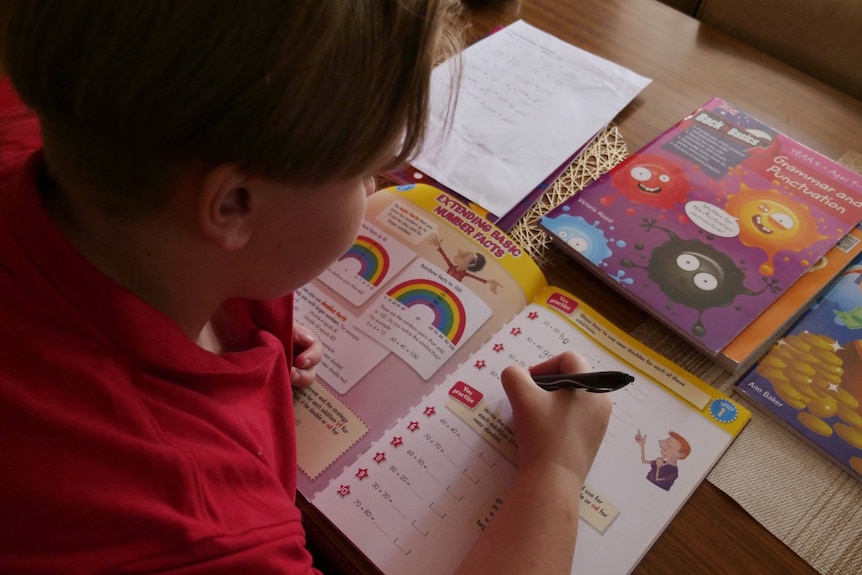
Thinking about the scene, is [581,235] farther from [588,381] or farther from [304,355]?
[304,355]

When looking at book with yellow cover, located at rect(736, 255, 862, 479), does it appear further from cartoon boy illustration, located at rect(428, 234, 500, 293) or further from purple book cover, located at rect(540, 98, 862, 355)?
cartoon boy illustration, located at rect(428, 234, 500, 293)

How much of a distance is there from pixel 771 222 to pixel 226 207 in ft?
1.92

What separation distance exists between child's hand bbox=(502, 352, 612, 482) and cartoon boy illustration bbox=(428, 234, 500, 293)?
4.7 inches

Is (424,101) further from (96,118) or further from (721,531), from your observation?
(721,531)

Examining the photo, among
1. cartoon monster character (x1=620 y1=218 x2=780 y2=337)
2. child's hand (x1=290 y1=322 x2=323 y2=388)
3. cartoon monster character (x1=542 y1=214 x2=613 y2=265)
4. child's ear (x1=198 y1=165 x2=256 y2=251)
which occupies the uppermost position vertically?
cartoon monster character (x1=620 y1=218 x2=780 y2=337)

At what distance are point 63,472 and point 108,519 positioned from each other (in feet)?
0.12

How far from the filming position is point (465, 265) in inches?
25.9

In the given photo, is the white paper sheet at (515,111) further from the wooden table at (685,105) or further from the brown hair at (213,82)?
the brown hair at (213,82)

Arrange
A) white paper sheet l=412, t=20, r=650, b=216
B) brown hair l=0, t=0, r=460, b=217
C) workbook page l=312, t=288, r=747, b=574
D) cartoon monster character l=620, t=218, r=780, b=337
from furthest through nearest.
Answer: white paper sheet l=412, t=20, r=650, b=216 < cartoon monster character l=620, t=218, r=780, b=337 < workbook page l=312, t=288, r=747, b=574 < brown hair l=0, t=0, r=460, b=217

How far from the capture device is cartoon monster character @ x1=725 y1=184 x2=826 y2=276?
66 cm

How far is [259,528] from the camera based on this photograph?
399 mm

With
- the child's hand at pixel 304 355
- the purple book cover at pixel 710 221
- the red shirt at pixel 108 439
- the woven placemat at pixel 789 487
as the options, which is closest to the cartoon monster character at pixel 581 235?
the purple book cover at pixel 710 221

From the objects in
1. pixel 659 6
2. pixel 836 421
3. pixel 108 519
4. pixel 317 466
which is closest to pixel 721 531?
pixel 836 421

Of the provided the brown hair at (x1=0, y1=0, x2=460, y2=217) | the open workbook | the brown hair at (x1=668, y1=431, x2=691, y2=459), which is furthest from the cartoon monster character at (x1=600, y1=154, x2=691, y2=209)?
the brown hair at (x1=0, y1=0, x2=460, y2=217)
